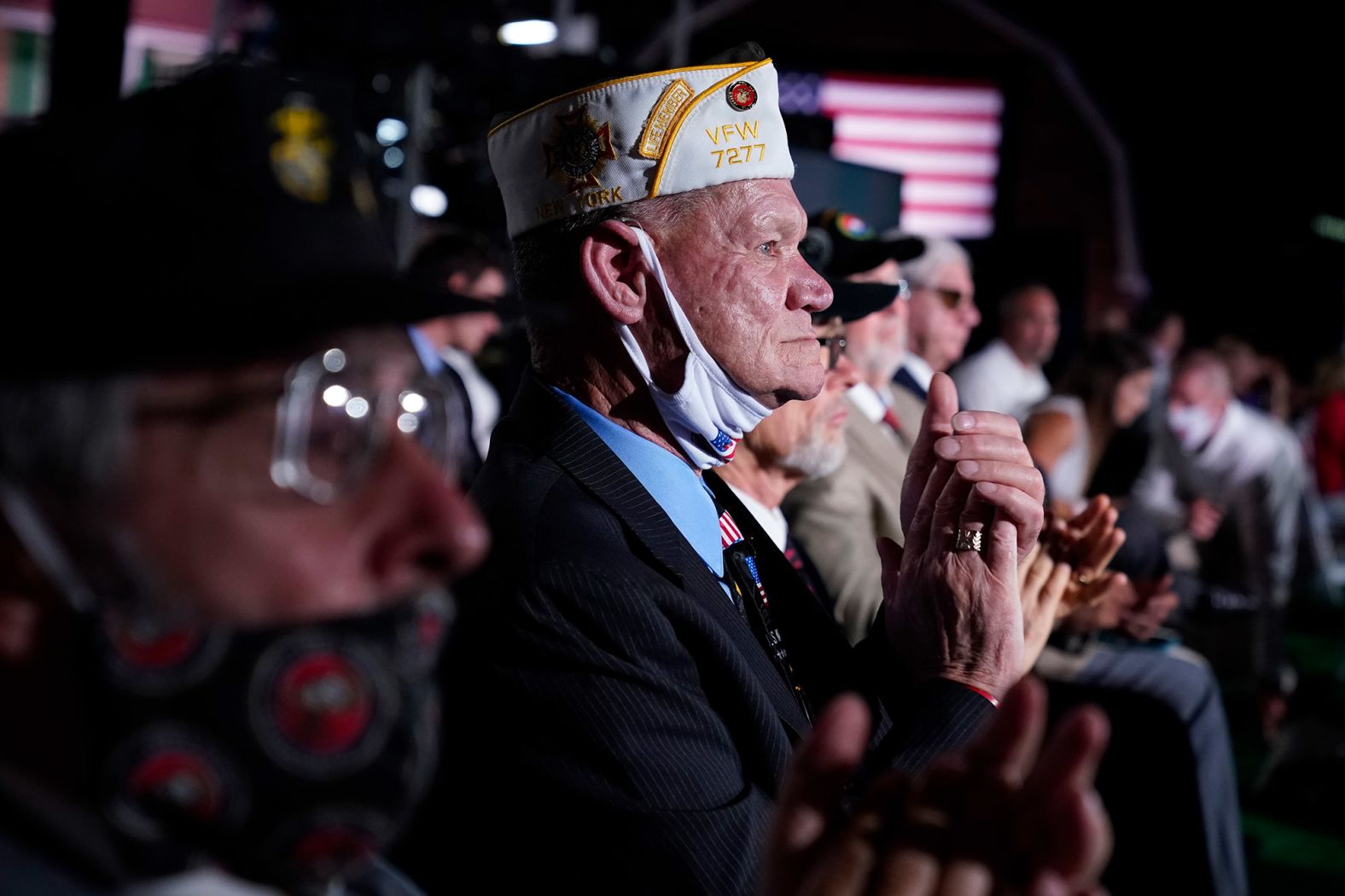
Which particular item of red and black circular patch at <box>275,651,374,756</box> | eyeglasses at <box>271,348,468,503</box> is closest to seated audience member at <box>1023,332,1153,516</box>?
eyeglasses at <box>271,348,468,503</box>

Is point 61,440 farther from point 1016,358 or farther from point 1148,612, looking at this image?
point 1016,358

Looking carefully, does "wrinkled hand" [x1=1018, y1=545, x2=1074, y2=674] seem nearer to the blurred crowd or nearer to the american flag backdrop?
the blurred crowd

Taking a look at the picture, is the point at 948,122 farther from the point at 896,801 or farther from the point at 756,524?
the point at 896,801

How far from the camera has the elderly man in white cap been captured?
156 cm

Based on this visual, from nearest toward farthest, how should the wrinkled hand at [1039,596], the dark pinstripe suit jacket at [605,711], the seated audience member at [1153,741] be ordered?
the dark pinstripe suit jacket at [605,711]
the wrinkled hand at [1039,596]
the seated audience member at [1153,741]

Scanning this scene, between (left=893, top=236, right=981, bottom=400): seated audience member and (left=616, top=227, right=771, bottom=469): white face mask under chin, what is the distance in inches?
130

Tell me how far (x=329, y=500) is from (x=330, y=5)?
240 inches

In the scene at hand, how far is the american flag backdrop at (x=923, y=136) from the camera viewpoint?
1072 centimetres

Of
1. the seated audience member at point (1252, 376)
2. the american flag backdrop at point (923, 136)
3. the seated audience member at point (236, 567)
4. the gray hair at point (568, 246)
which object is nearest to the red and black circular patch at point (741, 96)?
the gray hair at point (568, 246)

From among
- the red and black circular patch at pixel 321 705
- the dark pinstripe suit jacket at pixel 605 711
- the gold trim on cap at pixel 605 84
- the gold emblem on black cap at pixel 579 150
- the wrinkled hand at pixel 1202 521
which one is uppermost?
the gold trim on cap at pixel 605 84

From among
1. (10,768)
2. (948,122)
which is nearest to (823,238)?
(10,768)

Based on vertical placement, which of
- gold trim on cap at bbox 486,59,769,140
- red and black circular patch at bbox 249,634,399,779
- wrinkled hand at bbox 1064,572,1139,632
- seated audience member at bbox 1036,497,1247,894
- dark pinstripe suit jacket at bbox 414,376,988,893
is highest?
gold trim on cap at bbox 486,59,769,140

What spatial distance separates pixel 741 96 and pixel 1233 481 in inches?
224

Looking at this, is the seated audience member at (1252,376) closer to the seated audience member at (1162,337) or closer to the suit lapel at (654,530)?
the seated audience member at (1162,337)
